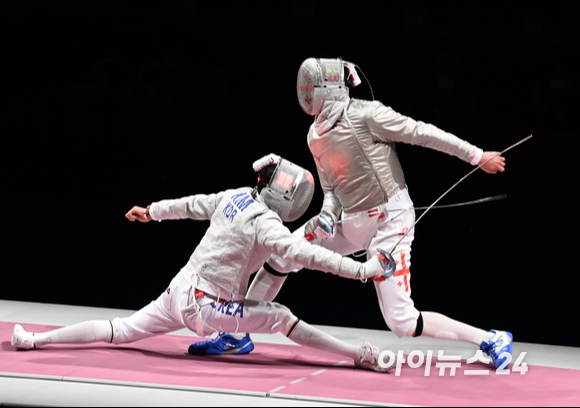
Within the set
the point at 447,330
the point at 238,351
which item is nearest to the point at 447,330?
the point at 447,330

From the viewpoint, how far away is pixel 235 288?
2.96 metres

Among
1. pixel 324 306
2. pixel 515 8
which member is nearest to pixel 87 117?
pixel 324 306

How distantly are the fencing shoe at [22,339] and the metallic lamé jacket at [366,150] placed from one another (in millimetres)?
1402

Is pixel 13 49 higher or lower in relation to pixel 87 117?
higher

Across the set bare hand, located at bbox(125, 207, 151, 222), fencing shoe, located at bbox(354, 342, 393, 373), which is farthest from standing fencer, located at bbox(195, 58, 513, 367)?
bare hand, located at bbox(125, 207, 151, 222)

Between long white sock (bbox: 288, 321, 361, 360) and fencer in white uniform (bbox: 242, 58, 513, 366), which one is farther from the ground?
fencer in white uniform (bbox: 242, 58, 513, 366)

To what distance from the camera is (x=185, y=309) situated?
2959mm

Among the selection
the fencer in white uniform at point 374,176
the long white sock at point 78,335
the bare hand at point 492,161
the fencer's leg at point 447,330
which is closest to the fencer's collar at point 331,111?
the fencer in white uniform at point 374,176

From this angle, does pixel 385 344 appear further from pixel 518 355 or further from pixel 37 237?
pixel 37 237

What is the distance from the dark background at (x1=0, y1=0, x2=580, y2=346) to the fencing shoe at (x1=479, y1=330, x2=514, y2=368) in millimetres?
811

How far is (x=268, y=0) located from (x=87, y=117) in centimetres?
172

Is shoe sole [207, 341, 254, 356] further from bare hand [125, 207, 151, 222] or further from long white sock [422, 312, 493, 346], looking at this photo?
long white sock [422, 312, 493, 346]

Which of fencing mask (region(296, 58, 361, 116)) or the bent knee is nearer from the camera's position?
the bent knee

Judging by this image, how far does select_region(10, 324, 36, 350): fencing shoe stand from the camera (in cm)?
302
